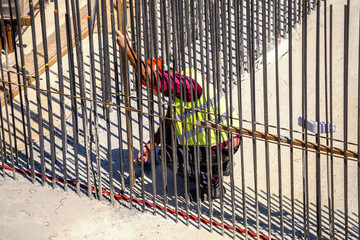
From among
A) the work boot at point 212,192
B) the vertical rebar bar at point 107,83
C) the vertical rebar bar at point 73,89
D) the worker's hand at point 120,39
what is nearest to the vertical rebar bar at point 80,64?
the vertical rebar bar at point 73,89

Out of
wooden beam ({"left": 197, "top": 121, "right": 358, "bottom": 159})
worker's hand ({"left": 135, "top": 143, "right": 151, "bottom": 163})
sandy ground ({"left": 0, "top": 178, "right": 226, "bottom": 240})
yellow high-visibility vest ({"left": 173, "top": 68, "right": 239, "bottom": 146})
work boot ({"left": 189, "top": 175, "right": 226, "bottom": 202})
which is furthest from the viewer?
worker's hand ({"left": 135, "top": 143, "right": 151, "bottom": 163})

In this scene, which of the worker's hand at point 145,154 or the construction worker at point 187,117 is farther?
the worker's hand at point 145,154

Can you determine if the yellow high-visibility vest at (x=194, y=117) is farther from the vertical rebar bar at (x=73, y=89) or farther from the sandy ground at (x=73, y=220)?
the vertical rebar bar at (x=73, y=89)

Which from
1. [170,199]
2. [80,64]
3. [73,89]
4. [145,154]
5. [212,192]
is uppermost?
[80,64]

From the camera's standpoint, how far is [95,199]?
664 cm

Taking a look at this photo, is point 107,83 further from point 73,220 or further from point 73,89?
point 73,220

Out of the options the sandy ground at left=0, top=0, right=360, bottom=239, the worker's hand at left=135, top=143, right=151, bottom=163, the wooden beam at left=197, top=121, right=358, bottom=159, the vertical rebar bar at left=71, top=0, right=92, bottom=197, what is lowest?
the sandy ground at left=0, top=0, right=360, bottom=239

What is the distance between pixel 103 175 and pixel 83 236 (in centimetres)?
97

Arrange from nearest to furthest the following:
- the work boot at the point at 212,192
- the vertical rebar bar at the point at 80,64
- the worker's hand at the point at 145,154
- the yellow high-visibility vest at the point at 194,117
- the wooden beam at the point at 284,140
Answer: the wooden beam at the point at 284,140 → the yellow high-visibility vest at the point at 194,117 → the vertical rebar bar at the point at 80,64 → the work boot at the point at 212,192 → the worker's hand at the point at 145,154

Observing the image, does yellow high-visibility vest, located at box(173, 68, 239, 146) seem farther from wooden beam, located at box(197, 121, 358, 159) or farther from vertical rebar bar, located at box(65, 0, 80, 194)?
vertical rebar bar, located at box(65, 0, 80, 194)

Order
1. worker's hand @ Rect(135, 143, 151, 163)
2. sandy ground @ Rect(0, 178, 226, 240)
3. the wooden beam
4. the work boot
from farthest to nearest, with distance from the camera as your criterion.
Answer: worker's hand @ Rect(135, 143, 151, 163), the work boot, sandy ground @ Rect(0, 178, 226, 240), the wooden beam

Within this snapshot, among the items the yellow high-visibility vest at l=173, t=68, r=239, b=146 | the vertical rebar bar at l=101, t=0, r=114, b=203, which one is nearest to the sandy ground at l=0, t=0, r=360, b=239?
the vertical rebar bar at l=101, t=0, r=114, b=203

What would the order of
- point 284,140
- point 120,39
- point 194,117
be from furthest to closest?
1. point 194,117
2. point 120,39
3. point 284,140

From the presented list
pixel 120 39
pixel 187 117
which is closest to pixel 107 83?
pixel 120 39
